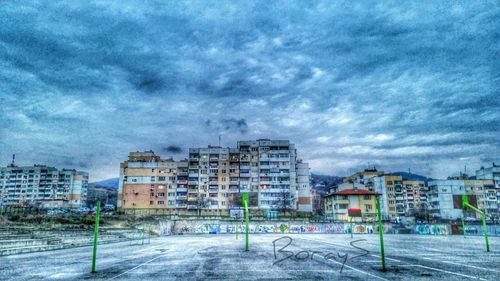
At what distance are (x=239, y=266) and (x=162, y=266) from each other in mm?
4416

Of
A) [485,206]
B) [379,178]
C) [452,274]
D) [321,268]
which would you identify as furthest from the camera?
[379,178]

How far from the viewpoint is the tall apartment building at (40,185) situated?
185625 mm

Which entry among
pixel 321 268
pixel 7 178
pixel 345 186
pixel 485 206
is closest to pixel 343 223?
pixel 345 186

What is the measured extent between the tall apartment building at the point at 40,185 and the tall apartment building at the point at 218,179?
77786 millimetres

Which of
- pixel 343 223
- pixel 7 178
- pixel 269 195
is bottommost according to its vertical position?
pixel 343 223

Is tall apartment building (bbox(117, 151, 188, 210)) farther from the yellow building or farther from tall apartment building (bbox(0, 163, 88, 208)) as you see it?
tall apartment building (bbox(0, 163, 88, 208))

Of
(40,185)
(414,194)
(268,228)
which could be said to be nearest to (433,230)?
(268,228)

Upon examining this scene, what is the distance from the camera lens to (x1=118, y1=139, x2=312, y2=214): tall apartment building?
399ft

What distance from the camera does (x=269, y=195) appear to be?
4764 inches

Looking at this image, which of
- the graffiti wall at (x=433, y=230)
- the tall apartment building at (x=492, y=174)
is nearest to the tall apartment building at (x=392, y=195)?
the tall apartment building at (x=492, y=174)

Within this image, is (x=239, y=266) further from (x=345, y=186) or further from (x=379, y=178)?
(x=379, y=178)

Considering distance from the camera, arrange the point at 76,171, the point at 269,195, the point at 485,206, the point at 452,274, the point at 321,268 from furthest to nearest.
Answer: the point at 76,171 < the point at 485,206 < the point at 269,195 < the point at 321,268 < the point at 452,274

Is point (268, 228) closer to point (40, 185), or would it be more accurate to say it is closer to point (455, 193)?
point (455, 193)

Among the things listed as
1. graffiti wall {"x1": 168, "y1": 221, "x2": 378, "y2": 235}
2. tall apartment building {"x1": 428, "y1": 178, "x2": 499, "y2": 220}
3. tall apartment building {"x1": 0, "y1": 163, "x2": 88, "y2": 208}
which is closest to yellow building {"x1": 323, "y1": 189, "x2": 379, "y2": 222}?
graffiti wall {"x1": 168, "y1": 221, "x2": 378, "y2": 235}
